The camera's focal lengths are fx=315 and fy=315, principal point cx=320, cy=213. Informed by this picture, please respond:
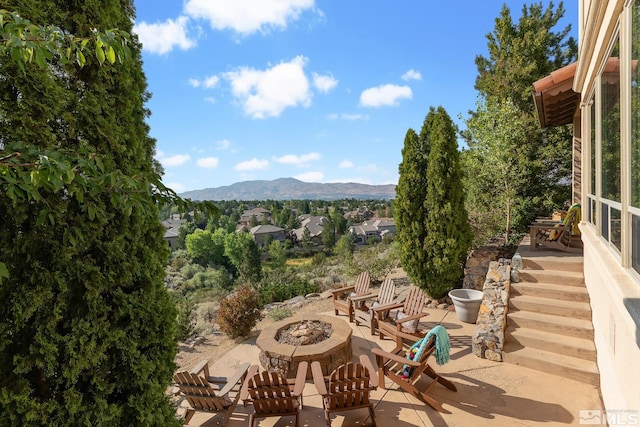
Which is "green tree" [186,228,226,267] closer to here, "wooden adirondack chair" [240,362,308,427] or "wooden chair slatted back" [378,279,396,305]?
"wooden chair slatted back" [378,279,396,305]

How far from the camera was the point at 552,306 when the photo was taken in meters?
5.23

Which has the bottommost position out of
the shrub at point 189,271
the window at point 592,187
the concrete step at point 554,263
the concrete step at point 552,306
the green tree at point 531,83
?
the shrub at point 189,271

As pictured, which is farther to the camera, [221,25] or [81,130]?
A: [221,25]

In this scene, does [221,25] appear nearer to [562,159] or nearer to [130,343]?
[130,343]

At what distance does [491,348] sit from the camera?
4945 mm

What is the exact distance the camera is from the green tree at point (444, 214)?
292 inches

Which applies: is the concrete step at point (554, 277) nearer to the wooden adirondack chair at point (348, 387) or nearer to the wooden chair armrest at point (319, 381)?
the wooden adirondack chair at point (348, 387)

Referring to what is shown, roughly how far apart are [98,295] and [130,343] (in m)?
0.46

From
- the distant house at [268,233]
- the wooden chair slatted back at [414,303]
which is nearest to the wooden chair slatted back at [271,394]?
the wooden chair slatted back at [414,303]

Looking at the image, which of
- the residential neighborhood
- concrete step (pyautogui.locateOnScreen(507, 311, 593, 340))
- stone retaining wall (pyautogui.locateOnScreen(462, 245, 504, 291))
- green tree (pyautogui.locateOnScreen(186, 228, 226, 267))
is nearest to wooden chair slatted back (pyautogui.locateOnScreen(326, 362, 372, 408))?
concrete step (pyautogui.locateOnScreen(507, 311, 593, 340))

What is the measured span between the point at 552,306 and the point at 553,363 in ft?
3.60

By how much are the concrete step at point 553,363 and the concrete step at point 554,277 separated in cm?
151

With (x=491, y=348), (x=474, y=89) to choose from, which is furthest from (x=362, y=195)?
(x=491, y=348)

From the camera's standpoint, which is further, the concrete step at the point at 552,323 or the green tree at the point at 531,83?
the green tree at the point at 531,83
